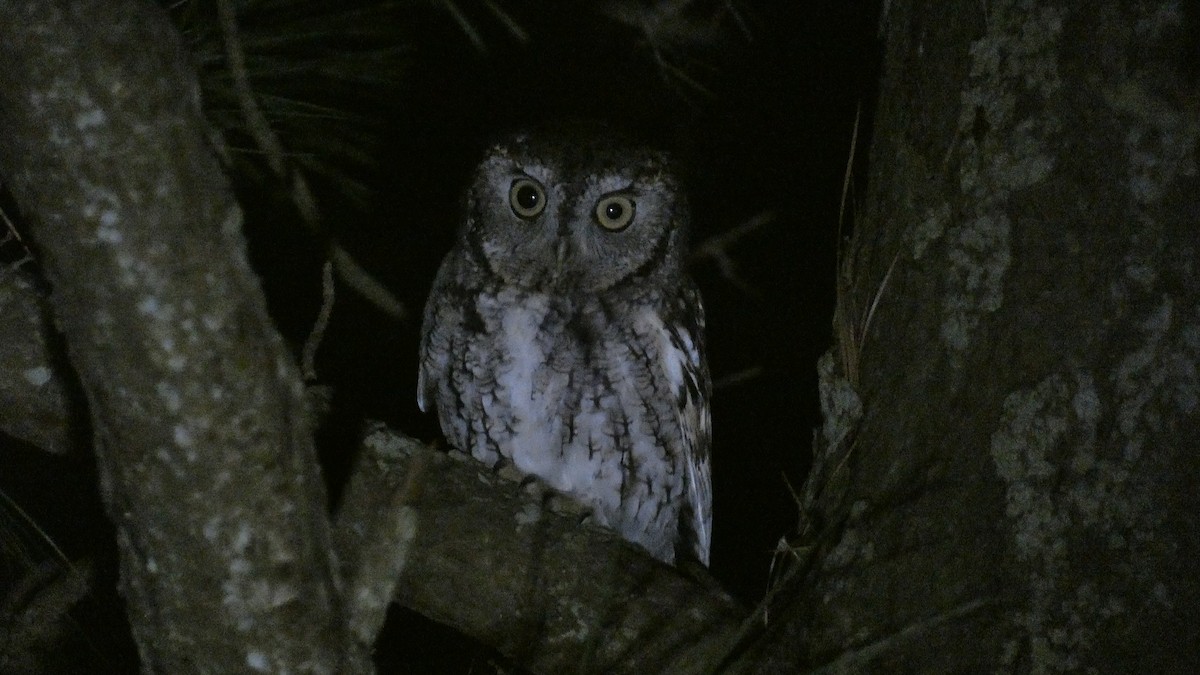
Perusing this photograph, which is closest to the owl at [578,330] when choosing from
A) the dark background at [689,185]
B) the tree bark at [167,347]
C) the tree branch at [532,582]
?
the dark background at [689,185]

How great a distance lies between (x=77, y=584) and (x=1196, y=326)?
1.52m

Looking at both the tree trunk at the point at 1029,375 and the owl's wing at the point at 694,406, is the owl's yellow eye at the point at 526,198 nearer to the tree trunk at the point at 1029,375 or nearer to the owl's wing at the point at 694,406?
the owl's wing at the point at 694,406

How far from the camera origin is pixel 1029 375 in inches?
47.3

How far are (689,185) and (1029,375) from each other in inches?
62.1

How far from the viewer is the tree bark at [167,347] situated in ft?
2.59

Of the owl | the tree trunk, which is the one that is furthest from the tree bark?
the owl

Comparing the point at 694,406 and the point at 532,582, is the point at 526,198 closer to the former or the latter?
the point at 694,406

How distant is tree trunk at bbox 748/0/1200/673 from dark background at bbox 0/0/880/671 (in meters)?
0.95

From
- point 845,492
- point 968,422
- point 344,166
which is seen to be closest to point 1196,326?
point 968,422

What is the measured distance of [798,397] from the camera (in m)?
2.55

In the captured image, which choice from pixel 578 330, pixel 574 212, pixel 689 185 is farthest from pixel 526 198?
pixel 689 185

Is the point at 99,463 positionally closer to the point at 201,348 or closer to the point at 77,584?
Result: the point at 201,348

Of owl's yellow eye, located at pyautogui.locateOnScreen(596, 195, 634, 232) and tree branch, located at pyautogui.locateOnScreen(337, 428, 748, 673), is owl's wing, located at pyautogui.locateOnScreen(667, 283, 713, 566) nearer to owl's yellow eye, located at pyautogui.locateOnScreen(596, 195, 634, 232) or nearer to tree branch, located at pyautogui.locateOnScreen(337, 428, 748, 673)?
owl's yellow eye, located at pyautogui.locateOnScreen(596, 195, 634, 232)

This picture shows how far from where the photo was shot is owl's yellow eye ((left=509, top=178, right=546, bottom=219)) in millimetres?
2141
